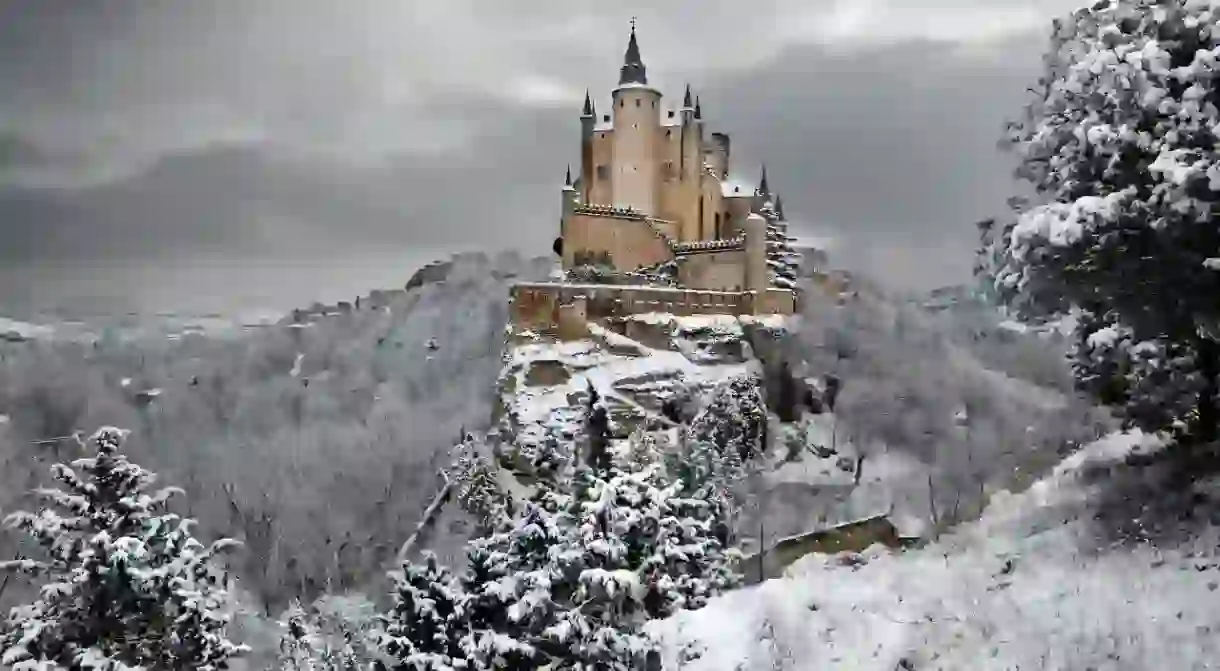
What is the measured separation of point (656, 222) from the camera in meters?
37.9

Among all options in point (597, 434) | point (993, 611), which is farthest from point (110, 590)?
point (993, 611)

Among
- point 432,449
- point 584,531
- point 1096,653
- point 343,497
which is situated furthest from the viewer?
point 432,449

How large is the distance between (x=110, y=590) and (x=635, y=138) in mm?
32874

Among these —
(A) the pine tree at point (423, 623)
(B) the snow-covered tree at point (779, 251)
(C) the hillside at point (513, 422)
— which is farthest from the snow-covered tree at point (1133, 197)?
(B) the snow-covered tree at point (779, 251)

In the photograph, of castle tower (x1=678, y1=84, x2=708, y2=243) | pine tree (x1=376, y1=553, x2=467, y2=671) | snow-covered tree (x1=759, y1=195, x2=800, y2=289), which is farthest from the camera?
castle tower (x1=678, y1=84, x2=708, y2=243)

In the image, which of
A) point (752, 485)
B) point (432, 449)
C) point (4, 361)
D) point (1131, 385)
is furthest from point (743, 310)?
point (4, 361)

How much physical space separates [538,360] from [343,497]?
11.7 meters

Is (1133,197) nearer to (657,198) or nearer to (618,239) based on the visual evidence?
(618,239)

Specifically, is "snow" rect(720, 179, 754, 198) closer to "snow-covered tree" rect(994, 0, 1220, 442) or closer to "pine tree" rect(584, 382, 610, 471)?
"snow-covered tree" rect(994, 0, 1220, 442)

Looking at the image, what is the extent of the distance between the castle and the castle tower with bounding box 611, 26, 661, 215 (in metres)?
0.04

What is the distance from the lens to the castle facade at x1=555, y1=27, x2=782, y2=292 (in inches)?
1431

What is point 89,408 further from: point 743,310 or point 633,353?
point 743,310

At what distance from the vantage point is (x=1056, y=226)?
8484 mm

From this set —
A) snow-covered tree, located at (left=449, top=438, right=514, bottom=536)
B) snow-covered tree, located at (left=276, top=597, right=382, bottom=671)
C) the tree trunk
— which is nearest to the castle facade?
snow-covered tree, located at (left=449, top=438, right=514, bottom=536)
